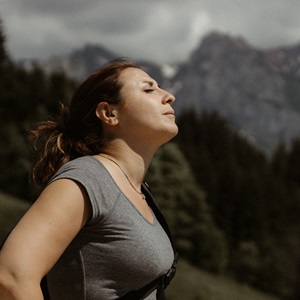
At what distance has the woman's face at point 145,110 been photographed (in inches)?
112

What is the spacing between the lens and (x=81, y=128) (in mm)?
2986

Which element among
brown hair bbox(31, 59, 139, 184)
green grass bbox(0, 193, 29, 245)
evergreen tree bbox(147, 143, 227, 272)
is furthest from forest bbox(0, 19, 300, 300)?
brown hair bbox(31, 59, 139, 184)

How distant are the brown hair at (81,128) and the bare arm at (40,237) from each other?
0.58 meters

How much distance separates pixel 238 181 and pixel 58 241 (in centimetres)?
6598

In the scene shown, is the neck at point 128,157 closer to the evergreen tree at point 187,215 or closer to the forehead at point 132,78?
the forehead at point 132,78

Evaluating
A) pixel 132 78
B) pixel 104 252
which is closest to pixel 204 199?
pixel 132 78

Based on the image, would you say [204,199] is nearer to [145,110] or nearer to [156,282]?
[145,110]

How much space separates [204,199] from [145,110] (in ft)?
183

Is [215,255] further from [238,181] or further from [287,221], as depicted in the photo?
[287,221]

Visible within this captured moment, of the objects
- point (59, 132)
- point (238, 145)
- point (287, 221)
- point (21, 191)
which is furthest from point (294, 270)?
point (59, 132)

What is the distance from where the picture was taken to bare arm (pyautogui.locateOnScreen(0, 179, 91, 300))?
2168mm

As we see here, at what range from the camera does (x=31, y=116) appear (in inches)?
2114

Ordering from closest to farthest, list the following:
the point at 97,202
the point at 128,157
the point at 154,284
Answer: the point at 97,202
the point at 154,284
the point at 128,157

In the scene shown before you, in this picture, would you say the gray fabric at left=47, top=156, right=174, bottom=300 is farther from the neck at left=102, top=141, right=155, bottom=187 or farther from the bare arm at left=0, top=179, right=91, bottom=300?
the neck at left=102, top=141, right=155, bottom=187
